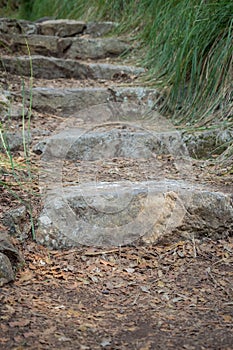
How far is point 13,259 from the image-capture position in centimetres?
131

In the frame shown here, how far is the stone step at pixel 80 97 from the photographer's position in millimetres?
2551

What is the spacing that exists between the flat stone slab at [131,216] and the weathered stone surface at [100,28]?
218 centimetres

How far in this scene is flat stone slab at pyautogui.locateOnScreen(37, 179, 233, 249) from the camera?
1.47 m

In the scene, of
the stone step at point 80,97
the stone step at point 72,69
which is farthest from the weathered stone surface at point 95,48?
the stone step at point 80,97

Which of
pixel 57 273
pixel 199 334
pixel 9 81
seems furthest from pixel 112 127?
pixel 199 334

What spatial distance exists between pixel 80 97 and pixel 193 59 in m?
0.63

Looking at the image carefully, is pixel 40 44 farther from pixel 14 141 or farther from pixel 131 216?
pixel 131 216

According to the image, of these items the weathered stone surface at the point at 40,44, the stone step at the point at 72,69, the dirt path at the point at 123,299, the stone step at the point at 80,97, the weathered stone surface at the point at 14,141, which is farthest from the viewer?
the weathered stone surface at the point at 40,44

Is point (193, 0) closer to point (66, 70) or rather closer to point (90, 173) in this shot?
point (66, 70)

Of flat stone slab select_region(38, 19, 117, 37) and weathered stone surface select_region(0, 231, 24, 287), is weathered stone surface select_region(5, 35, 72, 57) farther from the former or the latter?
weathered stone surface select_region(0, 231, 24, 287)

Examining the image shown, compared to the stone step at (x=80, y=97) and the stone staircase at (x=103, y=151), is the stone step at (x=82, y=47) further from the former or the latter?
the stone step at (x=80, y=97)

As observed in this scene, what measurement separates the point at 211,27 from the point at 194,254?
138 cm

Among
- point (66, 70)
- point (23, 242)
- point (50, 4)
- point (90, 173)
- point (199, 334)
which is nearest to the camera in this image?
point (199, 334)

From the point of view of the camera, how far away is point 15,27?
10.7 feet
